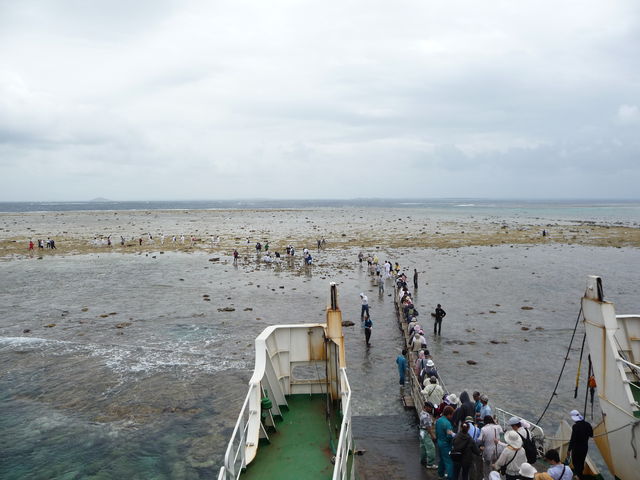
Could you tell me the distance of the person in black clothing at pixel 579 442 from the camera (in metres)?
8.73

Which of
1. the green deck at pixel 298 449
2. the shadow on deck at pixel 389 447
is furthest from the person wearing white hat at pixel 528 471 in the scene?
the green deck at pixel 298 449

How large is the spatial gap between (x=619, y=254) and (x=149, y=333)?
5037cm

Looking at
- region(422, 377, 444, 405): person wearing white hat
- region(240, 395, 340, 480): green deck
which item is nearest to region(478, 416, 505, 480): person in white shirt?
region(422, 377, 444, 405): person wearing white hat

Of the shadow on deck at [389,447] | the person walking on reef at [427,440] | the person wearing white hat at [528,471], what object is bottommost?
the shadow on deck at [389,447]

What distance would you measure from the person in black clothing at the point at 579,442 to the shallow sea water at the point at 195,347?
14.0 feet

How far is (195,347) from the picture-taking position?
66.6 ft

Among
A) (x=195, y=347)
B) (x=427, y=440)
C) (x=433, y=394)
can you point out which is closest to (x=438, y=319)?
(x=433, y=394)

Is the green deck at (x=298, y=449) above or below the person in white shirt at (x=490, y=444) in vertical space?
below

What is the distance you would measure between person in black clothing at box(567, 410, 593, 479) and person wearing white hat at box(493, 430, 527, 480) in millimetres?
1600

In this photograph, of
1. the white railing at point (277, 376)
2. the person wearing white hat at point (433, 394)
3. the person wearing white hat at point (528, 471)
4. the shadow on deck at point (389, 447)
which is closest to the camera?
the person wearing white hat at point (528, 471)

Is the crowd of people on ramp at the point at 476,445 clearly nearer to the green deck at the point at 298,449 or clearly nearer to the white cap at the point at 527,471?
the white cap at the point at 527,471

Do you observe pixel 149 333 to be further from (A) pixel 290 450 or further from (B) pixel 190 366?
(A) pixel 290 450

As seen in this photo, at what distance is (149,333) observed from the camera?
22.3m

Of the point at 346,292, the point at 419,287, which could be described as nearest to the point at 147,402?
the point at 346,292
